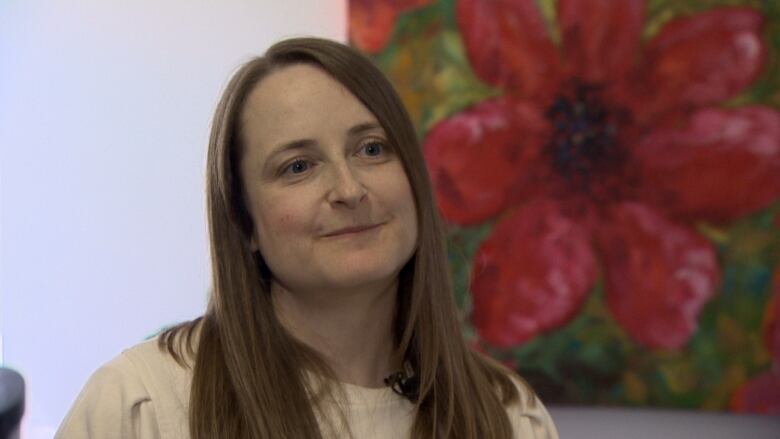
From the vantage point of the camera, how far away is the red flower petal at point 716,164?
71.2 inches

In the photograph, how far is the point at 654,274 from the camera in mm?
1854

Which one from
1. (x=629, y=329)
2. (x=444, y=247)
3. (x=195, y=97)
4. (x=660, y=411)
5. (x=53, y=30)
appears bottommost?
(x=660, y=411)

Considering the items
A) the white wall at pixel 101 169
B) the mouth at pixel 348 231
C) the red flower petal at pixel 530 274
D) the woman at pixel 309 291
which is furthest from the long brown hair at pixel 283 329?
the white wall at pixel 101 169

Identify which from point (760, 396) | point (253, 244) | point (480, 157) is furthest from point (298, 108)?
point (760, 396)

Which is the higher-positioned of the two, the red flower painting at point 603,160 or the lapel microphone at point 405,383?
the red flower painting at point 603,160

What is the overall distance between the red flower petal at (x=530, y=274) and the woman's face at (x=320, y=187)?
0.71 meters

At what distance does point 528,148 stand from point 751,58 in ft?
1.51

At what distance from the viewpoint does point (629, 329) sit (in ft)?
6.08

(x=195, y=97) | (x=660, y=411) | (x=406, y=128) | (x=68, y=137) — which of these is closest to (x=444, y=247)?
(x=406, y=128)

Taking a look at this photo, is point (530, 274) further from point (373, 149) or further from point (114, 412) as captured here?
point (114, 412)

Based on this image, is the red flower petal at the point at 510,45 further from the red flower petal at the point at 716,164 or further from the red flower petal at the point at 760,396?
the red flower petal at the point at 760,396

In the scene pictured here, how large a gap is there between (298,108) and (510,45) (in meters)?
0.83

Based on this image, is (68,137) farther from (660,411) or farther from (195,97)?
(660,411)

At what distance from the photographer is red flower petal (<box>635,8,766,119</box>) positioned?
181 cm
